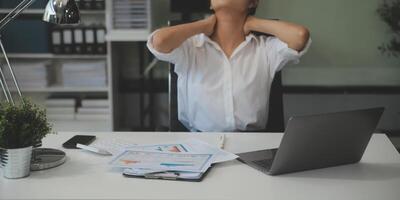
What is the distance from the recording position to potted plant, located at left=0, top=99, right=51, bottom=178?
1.22m

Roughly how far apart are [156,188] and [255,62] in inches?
32.6

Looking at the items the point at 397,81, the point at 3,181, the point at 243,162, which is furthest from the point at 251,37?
the point at 397,81

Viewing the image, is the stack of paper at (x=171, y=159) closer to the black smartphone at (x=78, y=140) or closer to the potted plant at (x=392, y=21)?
the black smartphone at (x=78, y=140)

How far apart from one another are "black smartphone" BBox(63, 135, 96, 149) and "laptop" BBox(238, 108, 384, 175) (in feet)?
1.64

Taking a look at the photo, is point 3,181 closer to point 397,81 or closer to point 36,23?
point 36,23

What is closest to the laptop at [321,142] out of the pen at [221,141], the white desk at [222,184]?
the white desk at [222,184]

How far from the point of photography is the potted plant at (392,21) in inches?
136

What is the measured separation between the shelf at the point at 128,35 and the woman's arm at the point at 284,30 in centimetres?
154

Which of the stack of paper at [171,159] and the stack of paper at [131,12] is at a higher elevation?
the stack of paper at [131,12]

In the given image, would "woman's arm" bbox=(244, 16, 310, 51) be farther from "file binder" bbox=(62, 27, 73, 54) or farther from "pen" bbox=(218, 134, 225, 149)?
"file binder" bbox=(62, 27, 73, 54)

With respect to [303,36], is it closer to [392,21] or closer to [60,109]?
[392,21]

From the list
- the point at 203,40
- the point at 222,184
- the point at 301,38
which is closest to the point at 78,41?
the point at 203,40

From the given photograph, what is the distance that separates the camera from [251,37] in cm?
190

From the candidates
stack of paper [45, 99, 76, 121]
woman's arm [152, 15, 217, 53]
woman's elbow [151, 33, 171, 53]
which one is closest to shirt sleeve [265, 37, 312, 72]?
woman's arm [152, 15, 217, 53]
